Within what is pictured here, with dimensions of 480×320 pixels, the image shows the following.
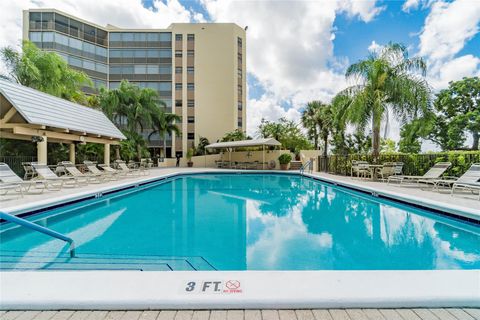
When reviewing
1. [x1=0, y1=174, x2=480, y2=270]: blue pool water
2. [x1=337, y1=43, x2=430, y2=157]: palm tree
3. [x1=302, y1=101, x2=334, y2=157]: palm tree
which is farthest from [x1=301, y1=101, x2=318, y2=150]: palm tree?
[x1=0, y1=174, x2=480, y2=270]: blue pool water

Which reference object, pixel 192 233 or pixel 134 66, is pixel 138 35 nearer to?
pixel 134 66

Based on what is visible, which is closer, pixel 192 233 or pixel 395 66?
pixel 192 233

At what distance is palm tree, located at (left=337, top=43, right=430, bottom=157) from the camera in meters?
13.0

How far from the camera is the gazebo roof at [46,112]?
32.4 ft

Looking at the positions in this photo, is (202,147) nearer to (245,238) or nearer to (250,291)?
(245,238)

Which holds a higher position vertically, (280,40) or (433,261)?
(280,40)

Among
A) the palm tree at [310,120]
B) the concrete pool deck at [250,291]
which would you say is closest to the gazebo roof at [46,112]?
the concrete pool deck at [250,291]

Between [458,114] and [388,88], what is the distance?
78.1ft

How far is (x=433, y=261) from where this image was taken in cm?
411

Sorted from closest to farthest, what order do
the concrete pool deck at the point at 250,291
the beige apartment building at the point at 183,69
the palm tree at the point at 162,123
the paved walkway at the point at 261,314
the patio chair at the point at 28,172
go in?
the paved walkway at the point at 261,314 < the concrete pool deck at the point at 250,291 < the patio chair at the point at 28,172 < the palm tree at the point at 162,123 < the beige apartment building at the point at 183,69

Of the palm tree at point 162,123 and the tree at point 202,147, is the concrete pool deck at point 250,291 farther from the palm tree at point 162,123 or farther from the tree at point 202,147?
the tree at point 202,147

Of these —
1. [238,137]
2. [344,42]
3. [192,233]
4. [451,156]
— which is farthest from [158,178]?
[238,137]

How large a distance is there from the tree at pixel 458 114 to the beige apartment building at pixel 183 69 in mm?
24626

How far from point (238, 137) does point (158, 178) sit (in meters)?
16.8
